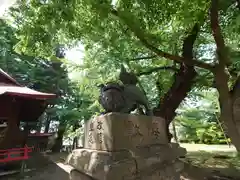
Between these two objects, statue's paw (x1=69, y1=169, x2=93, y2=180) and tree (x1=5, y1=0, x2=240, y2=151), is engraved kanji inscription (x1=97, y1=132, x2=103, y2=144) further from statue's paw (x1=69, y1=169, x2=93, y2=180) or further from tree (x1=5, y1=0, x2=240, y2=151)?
tree (x1=5, y1=0, x2=240, y2=151)

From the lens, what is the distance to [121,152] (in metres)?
2.74

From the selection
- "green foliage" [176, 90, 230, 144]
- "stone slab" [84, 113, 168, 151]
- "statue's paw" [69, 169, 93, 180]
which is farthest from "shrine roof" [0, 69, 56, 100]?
"green foliage" [176, 90, 230, 144]

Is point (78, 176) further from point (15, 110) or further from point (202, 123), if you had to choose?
point (202, 123)

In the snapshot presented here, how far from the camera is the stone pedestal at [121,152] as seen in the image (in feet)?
8.55

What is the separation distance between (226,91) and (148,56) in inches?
163

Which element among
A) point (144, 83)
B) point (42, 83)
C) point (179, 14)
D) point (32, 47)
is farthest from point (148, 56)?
point (42, 83)

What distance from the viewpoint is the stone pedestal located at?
2607 millimetres

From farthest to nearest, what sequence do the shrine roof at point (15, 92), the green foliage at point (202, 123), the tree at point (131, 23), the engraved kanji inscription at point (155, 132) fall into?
1. the green foliage at point (202, 123)
2. the shrine roof at point (15, 92)
3. the tree at point (131, 23)
4. the engraved kanji inscription at point (155, 132)

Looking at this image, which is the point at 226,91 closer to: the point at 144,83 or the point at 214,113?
the point at 144,83

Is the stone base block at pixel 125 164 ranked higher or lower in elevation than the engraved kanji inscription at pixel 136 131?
lower

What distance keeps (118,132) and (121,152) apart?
0.30 metres

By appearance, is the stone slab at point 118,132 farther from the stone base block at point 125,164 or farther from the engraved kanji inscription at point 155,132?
the stone base block at point 125,164

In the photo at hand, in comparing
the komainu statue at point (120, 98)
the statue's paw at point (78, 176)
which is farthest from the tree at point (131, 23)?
the statue's paw at point (78, 176)

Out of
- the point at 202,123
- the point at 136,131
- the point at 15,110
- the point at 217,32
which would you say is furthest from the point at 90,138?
the point at 202,123
